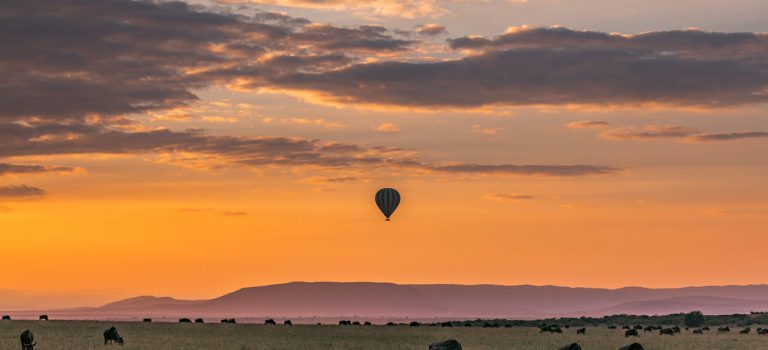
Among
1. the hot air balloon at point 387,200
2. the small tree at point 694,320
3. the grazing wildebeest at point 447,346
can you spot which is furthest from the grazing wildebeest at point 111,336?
the small tree at point 694,320

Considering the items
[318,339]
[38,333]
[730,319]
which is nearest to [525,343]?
[318,339]

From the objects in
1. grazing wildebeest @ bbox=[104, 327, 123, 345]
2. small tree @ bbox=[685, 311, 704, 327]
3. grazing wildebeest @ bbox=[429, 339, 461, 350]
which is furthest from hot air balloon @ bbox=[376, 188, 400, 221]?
grazing wildebeest @ bbox=[429, 339, 461, 350]

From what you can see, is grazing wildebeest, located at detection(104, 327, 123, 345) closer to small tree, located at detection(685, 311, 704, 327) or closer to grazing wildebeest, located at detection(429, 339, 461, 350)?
grazing wildebeest, located at detection(429, 339, 461, 350)

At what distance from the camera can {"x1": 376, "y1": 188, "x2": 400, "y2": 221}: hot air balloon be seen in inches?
3561

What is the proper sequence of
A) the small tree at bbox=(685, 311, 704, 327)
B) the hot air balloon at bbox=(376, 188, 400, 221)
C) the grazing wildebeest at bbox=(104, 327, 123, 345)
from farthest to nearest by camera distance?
the small tree at bbox=(685, 311, 704, 327)
the hot air balloon at bbox=(376, 188, 400, 221)
the grazing wildebeest at bbox=(104, 327, 123, 345)

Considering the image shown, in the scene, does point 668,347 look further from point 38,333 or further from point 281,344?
point 38,333

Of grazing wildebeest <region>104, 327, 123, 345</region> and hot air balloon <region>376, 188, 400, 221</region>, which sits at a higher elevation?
hot air balloon <region>376, 188, 400, 221</region>

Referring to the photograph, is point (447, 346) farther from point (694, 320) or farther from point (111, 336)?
point (694, 320)

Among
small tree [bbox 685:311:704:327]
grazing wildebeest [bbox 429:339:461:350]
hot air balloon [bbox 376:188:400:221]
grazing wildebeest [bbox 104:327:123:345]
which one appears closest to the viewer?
grazing wildebeest [bbox 429:339:461:350]

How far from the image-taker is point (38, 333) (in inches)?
2628

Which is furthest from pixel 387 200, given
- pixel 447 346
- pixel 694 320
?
Result: pixel 447 346

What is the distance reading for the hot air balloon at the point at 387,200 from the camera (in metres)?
90.4

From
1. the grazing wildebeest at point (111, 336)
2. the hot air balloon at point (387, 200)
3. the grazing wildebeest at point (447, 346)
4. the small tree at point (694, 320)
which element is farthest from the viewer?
the small tree at point (694, 320)

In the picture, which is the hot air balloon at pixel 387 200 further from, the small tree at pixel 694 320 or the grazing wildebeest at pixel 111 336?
the grazing wildebeest at pixel 111 336
